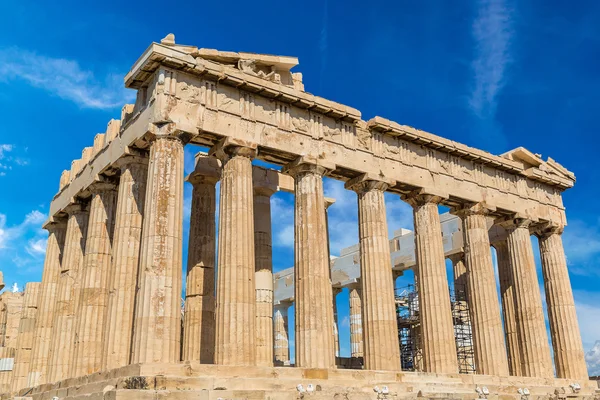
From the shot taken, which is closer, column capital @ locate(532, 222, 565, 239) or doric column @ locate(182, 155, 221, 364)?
doric column @ locate(182, 155, 221, 364)

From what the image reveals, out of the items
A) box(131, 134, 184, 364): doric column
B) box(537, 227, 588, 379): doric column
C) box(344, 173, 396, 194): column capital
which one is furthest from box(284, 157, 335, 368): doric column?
box(537, 227, 588, 379): doric column

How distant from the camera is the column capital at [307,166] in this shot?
80.3 feet

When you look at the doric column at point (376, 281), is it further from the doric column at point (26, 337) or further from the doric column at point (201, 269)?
the doric column at point (26, 337)

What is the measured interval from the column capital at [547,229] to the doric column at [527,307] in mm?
1591

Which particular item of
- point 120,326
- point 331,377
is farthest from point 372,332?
point 120,326

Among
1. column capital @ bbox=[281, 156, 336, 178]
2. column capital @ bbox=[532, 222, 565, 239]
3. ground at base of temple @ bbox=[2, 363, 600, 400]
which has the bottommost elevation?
ground at base of temple @ bbox=[2, 363, 600, 400]

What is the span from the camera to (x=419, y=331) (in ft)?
119

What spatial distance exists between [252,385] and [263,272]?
8.68m

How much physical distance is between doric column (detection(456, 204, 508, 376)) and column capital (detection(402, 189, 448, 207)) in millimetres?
2245

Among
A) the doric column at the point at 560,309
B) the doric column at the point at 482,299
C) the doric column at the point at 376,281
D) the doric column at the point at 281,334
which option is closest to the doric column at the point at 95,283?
the doric column at the point at 376,281

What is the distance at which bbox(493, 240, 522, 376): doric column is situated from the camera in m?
31.1

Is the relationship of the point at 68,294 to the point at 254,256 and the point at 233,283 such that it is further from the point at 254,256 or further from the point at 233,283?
the point at 233,283

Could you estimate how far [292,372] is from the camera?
20.4 metres

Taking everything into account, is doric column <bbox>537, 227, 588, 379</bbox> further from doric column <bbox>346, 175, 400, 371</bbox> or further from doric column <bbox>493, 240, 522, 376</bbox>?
doric column <bbox>346, 175, 400, 371</bbox>
